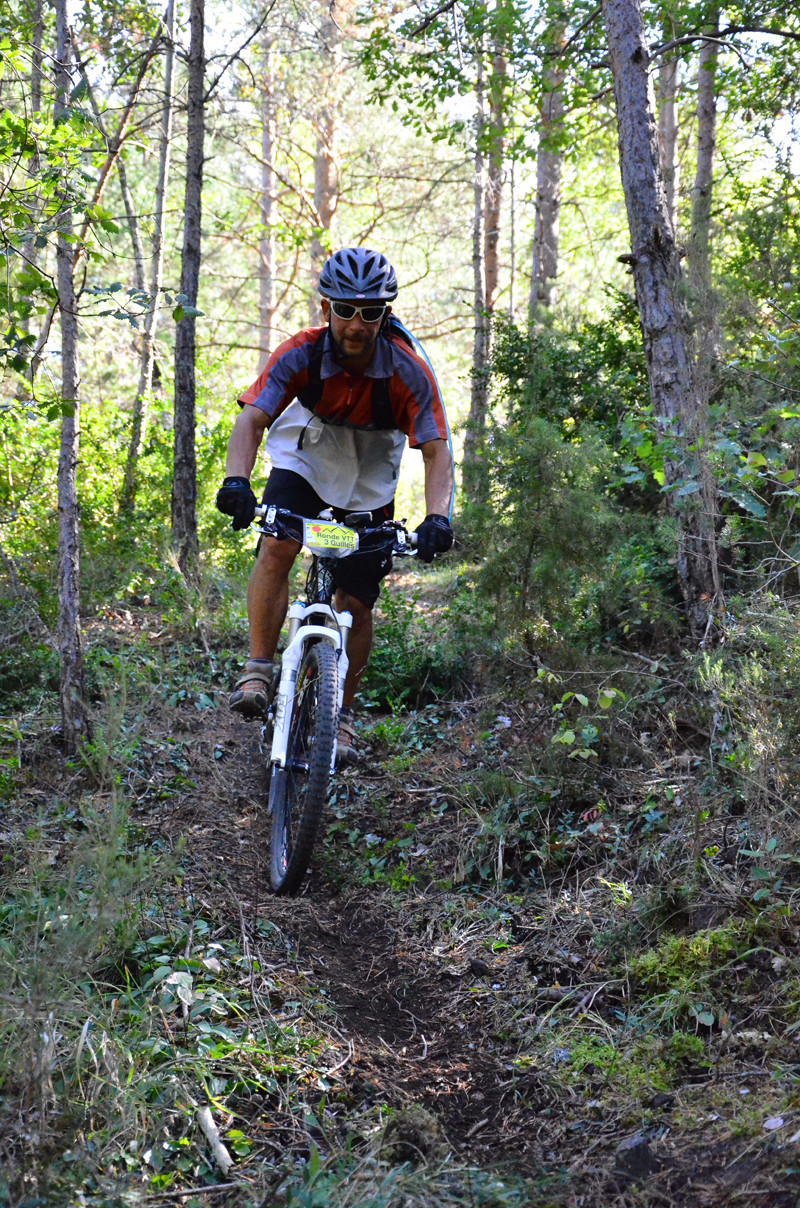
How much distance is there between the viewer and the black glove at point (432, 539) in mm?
4094

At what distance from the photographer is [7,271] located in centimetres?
392

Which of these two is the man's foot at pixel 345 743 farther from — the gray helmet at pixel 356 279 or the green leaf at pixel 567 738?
the gray helmet at pixel 356 279

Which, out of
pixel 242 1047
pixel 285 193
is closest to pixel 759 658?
pixel 242 1047

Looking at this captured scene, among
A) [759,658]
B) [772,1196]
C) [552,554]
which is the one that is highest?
[552,554]

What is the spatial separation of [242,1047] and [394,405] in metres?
2.92

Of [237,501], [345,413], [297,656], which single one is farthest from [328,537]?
[345,413]

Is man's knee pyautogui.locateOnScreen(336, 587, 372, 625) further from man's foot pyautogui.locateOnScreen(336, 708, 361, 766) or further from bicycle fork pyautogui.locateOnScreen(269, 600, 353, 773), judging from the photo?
man's foot pyautogui.locateOnScreen(336, 708, 361, 766)

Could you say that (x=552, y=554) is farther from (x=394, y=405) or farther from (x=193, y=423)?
(x=193, y=423)

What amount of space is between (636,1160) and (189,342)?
737 cm

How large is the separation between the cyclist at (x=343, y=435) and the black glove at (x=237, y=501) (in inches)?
2.2

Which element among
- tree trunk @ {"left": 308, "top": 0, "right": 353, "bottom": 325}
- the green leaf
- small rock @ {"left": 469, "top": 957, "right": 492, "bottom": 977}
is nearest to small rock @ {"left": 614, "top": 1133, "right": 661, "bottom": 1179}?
small rock @ {"left": 469, "top": 957, "right": 492, "bottom": 977}

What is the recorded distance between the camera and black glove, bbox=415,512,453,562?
13.4 ft

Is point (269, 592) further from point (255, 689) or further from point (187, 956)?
point (187, 956)

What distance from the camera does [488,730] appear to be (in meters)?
5.48
